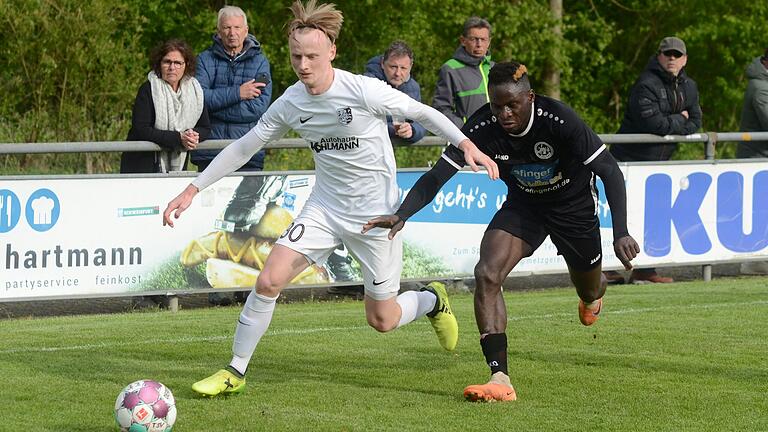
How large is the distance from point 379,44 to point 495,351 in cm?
2824

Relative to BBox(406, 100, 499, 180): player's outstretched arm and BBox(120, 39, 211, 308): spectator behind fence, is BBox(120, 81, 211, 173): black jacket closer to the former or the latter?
BBox(120, 39, 211, 308): spectator behind fence

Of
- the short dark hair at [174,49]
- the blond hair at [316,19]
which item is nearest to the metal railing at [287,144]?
the short dark hair at [174,49]

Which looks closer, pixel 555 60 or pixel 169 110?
pixel 169 110

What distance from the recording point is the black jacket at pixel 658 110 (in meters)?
14.2

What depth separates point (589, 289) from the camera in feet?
30.9

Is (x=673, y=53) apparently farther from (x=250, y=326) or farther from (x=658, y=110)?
(x=250, y=326)

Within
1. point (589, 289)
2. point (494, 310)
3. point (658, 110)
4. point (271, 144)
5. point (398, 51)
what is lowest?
point (589, 289)

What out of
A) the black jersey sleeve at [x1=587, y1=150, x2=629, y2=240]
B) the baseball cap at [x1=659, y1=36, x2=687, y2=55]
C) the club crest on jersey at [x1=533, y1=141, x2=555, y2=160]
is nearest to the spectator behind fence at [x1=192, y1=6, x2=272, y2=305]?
the baseball cap at [x1=659, y1=36, x2=687, y2=55]

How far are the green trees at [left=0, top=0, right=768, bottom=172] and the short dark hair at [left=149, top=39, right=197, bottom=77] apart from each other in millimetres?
4061

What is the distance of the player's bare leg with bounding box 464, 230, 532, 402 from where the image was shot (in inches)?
304

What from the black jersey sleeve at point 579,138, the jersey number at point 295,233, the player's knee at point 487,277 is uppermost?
the black jersey sleeve at point 579,138

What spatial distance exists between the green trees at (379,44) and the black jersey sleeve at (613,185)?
8462mm

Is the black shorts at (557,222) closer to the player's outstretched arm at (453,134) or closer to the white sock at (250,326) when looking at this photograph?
the player's outstretched arm at (453,134)

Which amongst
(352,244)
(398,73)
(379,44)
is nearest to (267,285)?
(352,244)
